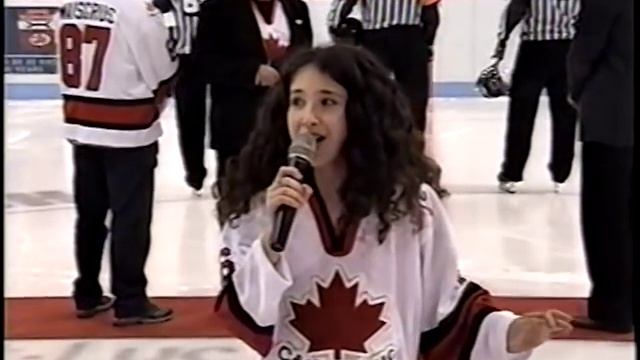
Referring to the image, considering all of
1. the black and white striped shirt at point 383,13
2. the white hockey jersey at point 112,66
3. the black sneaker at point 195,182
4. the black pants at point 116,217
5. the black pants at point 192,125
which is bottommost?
the black sneaker at point 195,182

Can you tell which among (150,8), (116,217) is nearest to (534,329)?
(150,8)

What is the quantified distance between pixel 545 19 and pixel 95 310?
2.40 meters

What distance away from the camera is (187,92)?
468 cm

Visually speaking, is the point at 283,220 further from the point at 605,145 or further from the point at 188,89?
the point at 188,89

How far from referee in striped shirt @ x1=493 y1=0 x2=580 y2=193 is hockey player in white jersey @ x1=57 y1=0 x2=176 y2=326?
7.26ft

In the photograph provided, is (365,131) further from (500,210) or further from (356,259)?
(500,210)

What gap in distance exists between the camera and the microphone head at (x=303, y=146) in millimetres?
1300

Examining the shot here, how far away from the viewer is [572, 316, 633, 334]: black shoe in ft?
9.66

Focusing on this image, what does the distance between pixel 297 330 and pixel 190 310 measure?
1865mm

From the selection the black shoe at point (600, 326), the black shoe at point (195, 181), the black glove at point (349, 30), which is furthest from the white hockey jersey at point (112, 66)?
the black shoe at point (195, 181)

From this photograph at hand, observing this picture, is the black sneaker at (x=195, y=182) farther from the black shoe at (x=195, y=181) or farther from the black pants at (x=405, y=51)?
the black pants at (x=405, y=51)

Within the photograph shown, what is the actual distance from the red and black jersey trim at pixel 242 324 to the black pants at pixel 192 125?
277 cm

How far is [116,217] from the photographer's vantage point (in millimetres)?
3105

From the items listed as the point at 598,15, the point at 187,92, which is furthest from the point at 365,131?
the point at 187,92
